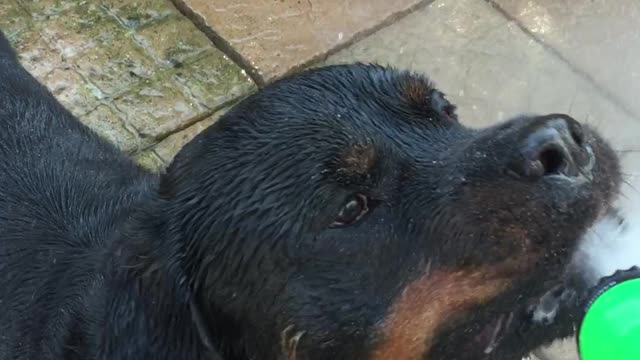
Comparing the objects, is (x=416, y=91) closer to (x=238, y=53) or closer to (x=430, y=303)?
(x=430, y=303)

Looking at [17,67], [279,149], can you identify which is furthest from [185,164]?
[17,67]

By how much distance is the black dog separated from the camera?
8.64ft

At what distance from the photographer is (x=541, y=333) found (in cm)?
283

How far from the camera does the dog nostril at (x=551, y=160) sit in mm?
2635

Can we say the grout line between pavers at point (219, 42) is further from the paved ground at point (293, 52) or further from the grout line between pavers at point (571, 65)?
the grout line between pavers at point (571, 65)

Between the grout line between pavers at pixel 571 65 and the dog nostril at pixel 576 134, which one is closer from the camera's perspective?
the dog nostril at pixel 576 134

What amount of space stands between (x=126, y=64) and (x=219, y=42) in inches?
19.3

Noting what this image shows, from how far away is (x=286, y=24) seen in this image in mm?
5375

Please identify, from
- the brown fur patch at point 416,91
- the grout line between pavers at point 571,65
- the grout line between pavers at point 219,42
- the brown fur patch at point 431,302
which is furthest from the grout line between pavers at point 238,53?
the brown fur patch at point 431,302

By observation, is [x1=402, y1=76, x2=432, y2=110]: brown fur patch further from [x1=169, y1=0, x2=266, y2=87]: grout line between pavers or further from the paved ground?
[x1=169, y1=0, x2=266, y2=87]: grout line between pavers

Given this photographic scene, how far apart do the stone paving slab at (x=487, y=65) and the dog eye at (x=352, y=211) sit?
222cm

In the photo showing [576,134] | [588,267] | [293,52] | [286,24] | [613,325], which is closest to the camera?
[613,325]

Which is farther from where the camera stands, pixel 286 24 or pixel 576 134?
pixel 286 24

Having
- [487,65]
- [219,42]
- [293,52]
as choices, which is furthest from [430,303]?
[219,42]
